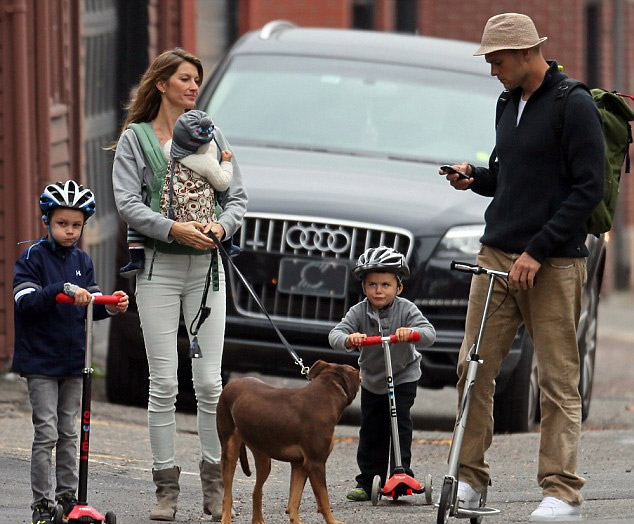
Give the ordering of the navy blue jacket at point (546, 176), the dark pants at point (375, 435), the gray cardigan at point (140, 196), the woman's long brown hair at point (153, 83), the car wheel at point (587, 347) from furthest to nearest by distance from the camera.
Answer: the car wheel at point (587, 347)
the dark pants at point (375, 435)
the woman's long brown hair at point (153, 83)
the gray cardigan at point (140, 196)
the navy blue jacket at point (546, 176)

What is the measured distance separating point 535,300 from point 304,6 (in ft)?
41.3

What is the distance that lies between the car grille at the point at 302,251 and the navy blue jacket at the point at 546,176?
2.20 m

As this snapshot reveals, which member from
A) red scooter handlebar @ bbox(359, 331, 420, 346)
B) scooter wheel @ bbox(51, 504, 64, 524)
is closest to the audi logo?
red scooter handlebar @ bbox(359, 331, 420, 346)

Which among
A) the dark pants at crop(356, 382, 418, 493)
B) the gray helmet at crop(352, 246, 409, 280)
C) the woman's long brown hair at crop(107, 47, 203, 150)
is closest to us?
the woman's long brown hair at crop(107, 47, 203, 150)

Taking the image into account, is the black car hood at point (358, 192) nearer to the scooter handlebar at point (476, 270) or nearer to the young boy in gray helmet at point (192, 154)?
the young boy in gray helmet at point (192, 154)

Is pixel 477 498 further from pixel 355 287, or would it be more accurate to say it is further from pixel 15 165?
pixel 15 165

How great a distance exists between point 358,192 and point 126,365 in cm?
172

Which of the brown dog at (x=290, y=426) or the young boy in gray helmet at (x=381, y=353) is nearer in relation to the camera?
the brown dog at (x=290, y=426)

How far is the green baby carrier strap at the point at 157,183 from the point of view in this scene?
675cm

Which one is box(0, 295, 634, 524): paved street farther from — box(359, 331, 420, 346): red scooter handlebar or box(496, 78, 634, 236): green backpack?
box(496, 78, 634, 236): green backpack

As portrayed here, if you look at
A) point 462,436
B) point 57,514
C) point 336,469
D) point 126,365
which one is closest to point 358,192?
point 336,469

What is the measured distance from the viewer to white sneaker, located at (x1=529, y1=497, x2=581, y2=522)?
6488mm

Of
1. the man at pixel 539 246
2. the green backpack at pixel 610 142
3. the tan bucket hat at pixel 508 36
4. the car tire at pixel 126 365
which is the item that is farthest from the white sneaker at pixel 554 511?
the car tire at pixel 126 365

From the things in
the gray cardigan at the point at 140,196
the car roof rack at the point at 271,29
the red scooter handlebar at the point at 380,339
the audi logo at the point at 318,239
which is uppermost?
the car roof rack at the point at 271,29
